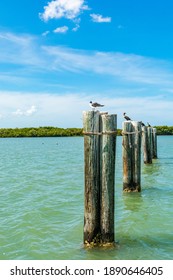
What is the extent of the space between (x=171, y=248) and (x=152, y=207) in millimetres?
3542

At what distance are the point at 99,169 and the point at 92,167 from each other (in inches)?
5.3

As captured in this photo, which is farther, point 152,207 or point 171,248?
point 152,207

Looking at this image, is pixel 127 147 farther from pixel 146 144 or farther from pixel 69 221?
pixel 146 144

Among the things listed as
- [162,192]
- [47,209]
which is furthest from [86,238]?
[162,192]

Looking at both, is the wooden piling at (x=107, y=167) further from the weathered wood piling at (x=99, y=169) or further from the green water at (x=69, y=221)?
the green water at (x=69, y=221)

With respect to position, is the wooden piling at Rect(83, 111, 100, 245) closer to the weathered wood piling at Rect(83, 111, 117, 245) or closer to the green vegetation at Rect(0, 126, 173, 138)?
the weathered wood piling at Rect(83, 111, 117, 245)

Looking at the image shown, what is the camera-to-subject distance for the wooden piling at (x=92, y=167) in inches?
294

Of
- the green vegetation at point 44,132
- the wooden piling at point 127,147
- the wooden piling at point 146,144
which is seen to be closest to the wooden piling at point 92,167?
the wooden piling at point 127,147

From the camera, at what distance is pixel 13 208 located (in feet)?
38.8

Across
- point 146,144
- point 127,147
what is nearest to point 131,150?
point 127,147

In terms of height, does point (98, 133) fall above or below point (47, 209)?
above
